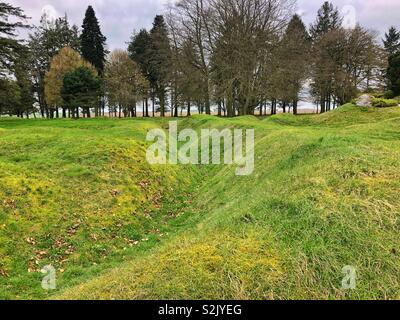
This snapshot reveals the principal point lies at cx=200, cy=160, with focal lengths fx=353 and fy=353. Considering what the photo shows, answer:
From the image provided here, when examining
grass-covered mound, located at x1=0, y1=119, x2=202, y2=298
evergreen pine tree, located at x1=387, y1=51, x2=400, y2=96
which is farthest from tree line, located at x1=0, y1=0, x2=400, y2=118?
grass-covered mound, located at x1=0, y1=119, x2=202, y2=298

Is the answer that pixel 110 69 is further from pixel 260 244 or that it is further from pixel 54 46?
pixel 260 244

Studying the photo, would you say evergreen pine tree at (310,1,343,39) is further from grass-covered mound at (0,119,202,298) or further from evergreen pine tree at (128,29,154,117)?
grass-covered mound at (0,119,202,298)

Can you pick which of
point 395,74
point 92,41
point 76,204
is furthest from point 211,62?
point 76,204

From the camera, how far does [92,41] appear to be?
182ft

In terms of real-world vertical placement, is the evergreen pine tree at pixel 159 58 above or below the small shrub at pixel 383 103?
above

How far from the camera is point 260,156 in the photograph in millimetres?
11836

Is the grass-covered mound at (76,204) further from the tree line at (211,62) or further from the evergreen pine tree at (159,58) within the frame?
the evergreen pine tree at (159,58)

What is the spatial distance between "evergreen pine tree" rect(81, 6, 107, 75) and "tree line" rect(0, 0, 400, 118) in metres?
0.15

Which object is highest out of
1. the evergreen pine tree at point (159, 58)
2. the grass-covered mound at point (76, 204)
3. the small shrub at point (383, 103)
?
the evergreen pine tree at point (159, 58)

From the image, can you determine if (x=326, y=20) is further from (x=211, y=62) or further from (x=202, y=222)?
(x=202, y=222)

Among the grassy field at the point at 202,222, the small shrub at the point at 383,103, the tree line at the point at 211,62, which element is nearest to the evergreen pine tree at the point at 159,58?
the tree line at the point at 211,62

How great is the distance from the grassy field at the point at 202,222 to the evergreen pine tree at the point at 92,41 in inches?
1781

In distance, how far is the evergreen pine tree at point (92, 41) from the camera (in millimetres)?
54094

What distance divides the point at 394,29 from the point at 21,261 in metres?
71.6
